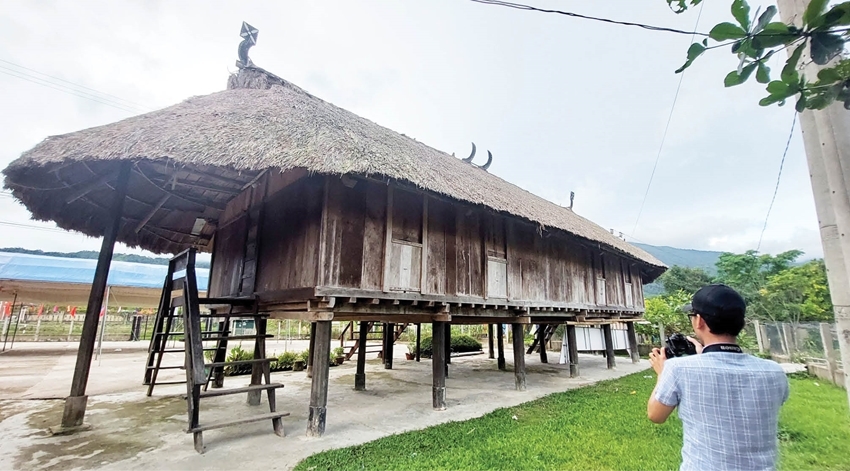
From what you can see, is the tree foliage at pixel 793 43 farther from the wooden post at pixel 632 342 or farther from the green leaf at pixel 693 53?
the wooden post at pixel 632 342

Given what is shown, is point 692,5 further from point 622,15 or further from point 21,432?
point 21,432

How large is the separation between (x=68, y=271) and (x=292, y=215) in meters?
13.6

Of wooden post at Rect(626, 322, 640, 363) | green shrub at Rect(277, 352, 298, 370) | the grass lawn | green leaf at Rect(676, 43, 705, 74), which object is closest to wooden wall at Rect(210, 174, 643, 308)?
the grass lawn

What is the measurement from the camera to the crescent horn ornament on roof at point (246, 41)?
757cm

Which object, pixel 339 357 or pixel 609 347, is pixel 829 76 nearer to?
pixel 609 347

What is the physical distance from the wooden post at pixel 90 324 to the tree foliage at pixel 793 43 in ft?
21.3

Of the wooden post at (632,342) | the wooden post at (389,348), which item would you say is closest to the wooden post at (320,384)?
the wooden post at (389,348)

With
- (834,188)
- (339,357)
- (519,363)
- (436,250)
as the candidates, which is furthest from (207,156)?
(339,357)

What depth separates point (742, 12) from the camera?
1.48 meters

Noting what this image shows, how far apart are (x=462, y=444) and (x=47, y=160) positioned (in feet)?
19.9

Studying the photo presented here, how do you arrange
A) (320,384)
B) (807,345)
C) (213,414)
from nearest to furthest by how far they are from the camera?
1. (320,384)
2. (213,414)
3. (807,345)

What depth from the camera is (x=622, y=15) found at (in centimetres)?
452

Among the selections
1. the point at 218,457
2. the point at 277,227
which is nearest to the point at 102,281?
the point at 277,227

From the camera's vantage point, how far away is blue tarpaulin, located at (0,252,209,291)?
1319 cm
